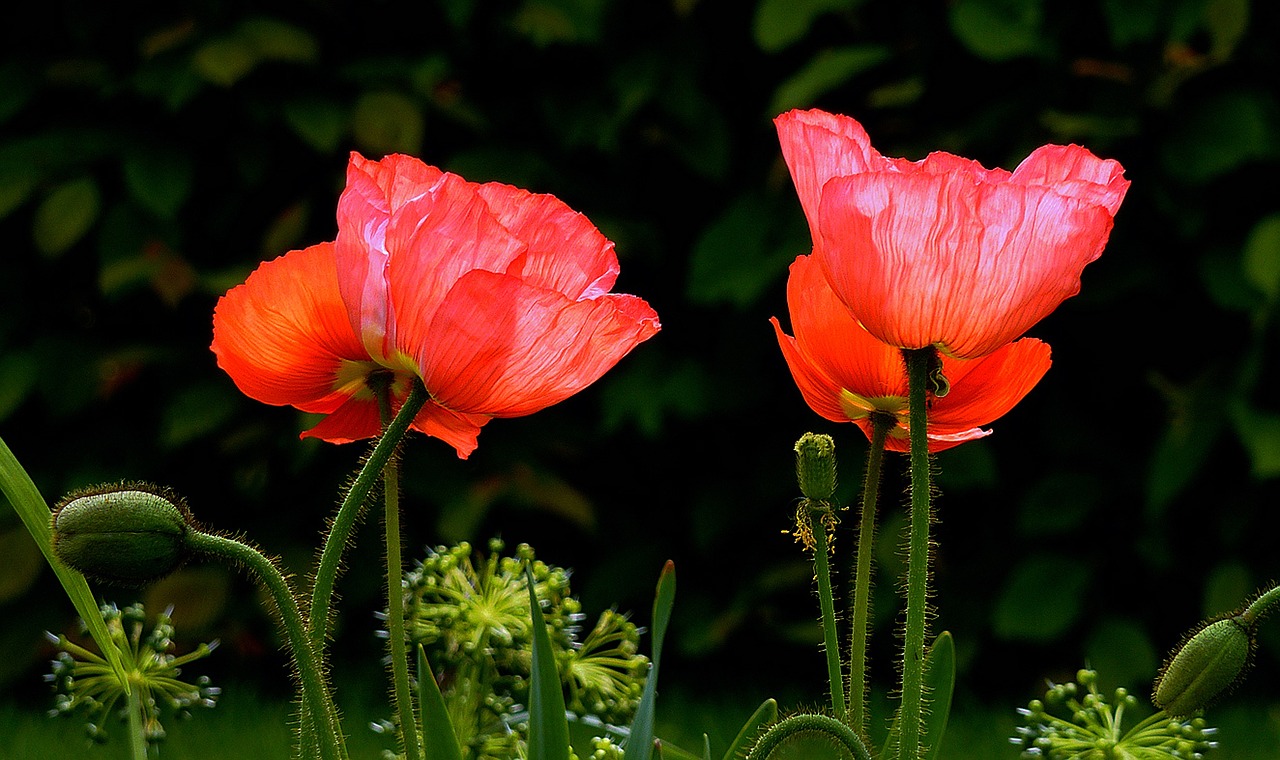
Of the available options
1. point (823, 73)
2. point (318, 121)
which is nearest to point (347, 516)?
point (823, 73)

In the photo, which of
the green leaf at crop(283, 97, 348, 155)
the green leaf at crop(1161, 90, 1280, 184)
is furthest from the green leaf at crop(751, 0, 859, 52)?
the green leaf at crop(283, 97, 348, 155)

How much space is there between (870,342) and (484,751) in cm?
31

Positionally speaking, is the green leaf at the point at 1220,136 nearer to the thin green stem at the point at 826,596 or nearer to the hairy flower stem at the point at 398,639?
the thin green stem at the point at 826,596

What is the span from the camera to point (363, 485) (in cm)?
55

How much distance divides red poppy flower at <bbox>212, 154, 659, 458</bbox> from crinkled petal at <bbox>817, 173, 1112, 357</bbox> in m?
0.10

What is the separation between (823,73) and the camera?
244 cm

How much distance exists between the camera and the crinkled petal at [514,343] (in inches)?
23.0

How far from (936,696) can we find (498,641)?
0.89 ft

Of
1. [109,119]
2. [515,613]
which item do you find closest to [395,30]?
[109,119]

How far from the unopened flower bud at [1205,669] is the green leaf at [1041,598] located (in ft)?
6.38

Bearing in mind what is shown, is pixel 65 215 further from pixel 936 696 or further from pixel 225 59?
pixel 936 696

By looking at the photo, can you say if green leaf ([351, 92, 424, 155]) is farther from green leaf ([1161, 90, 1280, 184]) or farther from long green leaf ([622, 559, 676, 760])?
long green leaf ([622, 559, 676, 760])

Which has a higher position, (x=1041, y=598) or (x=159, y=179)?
(x=159, y=179)

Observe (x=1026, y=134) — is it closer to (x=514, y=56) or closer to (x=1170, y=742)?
(x=514, y=56)
